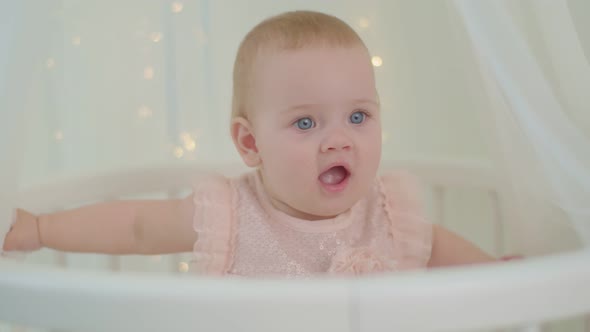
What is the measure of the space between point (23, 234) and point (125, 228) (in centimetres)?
17


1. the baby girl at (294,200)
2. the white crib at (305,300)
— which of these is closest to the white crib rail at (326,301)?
the white crib at (305,300)

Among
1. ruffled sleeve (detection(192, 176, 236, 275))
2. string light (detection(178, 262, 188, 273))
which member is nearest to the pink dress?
ruffled sleeve (detection(192, 176, 236, 275))

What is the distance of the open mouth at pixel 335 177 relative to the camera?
111 cm

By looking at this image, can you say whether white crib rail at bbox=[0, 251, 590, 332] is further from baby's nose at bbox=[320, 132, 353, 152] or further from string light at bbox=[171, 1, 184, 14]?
string light at bbox=[171, 1, 184, 14]

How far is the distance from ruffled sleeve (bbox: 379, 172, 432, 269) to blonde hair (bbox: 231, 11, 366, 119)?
26cm

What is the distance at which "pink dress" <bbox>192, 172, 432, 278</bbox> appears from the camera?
45.5 inches

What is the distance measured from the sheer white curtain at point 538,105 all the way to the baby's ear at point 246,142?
0.35 metres

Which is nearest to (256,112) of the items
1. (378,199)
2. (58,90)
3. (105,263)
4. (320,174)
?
(320,174)

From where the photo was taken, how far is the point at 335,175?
44.1 inches

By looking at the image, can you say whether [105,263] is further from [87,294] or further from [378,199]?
[87,294]

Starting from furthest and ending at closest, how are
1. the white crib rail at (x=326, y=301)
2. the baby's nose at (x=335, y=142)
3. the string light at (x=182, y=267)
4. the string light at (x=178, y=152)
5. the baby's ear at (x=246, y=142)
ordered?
1. the string light at (x=178, y=152)
2. the string light at (x=182, y=267)
3. the baby's ear at (x=246, y=142)
4. the baby's nose at (x=335, y=142)
5. the white crib rail at (x=326, y=301)

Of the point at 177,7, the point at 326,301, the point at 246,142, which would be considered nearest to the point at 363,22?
the point at 177,7

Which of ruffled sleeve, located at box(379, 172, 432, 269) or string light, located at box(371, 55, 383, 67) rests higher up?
string light, located at box(371, 55, 383, 67)

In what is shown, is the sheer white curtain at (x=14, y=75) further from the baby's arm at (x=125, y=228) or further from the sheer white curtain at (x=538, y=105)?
the sheer white curtain at (x=538, y=105)
